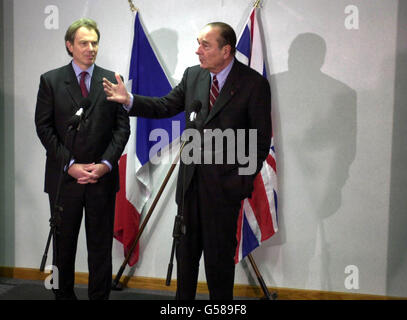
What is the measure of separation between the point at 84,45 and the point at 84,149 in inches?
26.4

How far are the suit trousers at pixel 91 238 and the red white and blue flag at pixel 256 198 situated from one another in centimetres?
106

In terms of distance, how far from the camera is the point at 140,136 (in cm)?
392

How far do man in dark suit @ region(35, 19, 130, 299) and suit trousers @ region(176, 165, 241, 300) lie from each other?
0.65m

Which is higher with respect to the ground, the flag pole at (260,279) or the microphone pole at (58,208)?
the microphone pole at (58,208)

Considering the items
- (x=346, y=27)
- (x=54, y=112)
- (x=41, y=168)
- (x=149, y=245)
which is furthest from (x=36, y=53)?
(x=346, y=27)

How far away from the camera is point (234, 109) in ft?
9.18

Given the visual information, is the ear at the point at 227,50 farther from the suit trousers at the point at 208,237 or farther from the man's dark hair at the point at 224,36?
the suit trousers at the point at 208,237

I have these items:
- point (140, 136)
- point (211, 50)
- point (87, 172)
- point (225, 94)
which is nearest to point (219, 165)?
point (225, 94)

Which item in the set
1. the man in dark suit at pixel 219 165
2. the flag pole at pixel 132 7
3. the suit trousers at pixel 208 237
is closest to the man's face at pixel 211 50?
the man in dark suit at pixel 219 165

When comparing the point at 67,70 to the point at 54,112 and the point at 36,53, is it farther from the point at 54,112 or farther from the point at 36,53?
the point at 36,53

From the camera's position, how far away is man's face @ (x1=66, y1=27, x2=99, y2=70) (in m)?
3.09

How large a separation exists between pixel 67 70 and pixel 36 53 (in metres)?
1.17

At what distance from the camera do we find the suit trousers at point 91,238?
3160mm

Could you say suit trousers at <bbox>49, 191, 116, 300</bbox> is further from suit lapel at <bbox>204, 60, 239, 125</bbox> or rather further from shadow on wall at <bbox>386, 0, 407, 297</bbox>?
shadow on wall at <bbox>386, 0, 407, 297</bbox>
